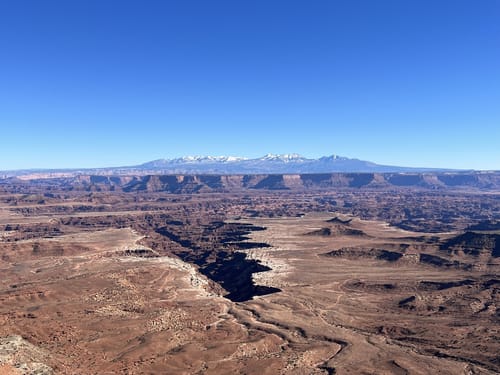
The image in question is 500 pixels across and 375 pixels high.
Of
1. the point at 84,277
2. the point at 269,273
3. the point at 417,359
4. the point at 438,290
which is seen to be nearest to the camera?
the point at 417,359

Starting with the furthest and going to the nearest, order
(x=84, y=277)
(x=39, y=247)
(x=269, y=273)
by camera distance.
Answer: (x=39, y=247)
(x=269, y=273)
(x=84, y=277)

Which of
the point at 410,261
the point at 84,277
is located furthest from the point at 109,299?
the point at 410,261

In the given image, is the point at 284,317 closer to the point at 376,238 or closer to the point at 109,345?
the point at 109,345

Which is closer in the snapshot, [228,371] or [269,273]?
[228,371]

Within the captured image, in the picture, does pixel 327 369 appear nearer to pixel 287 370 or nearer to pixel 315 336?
pixel 287 370

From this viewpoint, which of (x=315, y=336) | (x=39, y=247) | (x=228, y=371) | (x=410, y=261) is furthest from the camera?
(x=39, y=247)

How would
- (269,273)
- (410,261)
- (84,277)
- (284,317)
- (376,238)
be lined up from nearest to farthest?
1. (284,317)
2. (84,277)
3. (269,273)
4. (410,261)
5. (376,238)

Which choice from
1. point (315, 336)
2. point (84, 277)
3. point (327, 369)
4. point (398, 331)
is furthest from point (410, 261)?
point (84, 277)

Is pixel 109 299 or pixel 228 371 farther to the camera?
pixel 109 299
